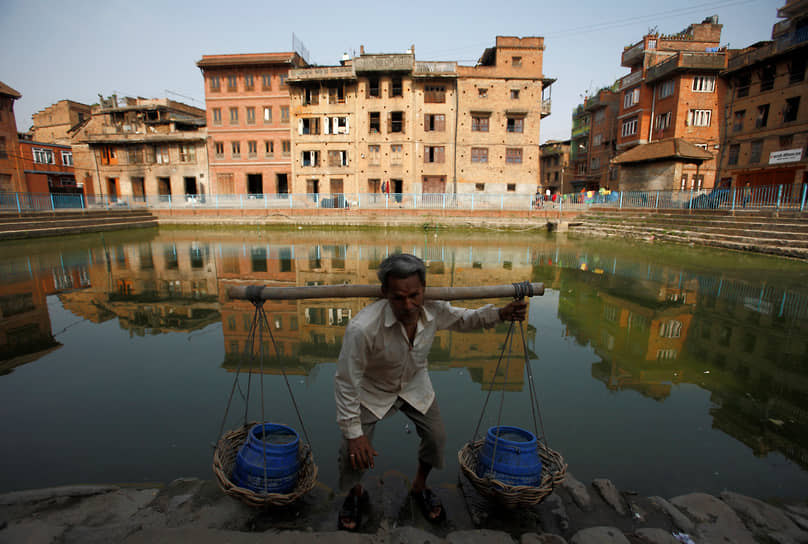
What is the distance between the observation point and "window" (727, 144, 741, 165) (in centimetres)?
2976

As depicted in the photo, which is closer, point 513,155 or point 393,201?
point 393,201

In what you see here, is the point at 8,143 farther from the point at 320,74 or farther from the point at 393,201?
the point at 393,201

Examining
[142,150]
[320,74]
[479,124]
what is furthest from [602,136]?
[142,150]

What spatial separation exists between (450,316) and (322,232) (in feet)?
73.2

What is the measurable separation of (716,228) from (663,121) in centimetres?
2020

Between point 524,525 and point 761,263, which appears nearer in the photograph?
point 524,525

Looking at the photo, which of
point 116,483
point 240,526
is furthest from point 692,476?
point 116,483

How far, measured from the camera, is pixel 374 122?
1346 inches

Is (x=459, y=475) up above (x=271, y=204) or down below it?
below

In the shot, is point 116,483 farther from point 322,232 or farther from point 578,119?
point 578,119

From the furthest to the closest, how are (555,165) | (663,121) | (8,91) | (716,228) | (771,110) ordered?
(555,165)
(663,121)
(8,91)
(771,110)
(716,228)

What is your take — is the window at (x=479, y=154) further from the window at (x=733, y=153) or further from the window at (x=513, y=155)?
the window at (x=733, y=153)

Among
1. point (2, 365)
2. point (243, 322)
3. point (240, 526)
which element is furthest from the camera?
point (243, 322)

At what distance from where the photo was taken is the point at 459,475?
10.1ft
